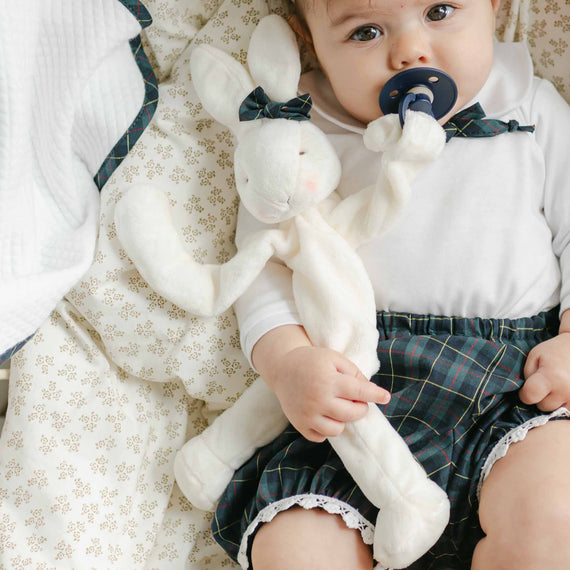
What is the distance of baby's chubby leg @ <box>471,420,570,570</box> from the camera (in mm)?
857

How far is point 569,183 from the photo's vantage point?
109cm

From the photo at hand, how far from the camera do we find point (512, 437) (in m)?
0.96

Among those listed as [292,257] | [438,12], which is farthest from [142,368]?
[438,12]

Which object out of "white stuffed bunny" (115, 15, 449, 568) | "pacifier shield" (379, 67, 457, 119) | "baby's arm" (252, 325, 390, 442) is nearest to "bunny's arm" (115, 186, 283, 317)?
"white stuffed bunny" (115, 15, 449, 568)

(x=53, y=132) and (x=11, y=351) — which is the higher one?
(x=53, y=132)

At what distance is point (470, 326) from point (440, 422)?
0.14 metres

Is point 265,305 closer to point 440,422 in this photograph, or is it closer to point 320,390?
point 320,390

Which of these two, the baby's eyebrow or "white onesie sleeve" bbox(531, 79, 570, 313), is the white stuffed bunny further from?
"white onesie sleeve" bbox(531, 79, 570, 313)

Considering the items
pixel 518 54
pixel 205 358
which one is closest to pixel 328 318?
pixel 205 358

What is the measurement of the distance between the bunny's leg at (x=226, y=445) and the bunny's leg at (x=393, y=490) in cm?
17

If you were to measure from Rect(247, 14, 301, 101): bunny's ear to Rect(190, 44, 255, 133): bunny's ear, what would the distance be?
0.02m

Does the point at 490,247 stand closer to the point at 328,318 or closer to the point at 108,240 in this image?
the point at 328,318

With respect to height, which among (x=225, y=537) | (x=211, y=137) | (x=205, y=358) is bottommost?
(x=225, y=537)

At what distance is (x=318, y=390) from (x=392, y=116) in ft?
1.22
